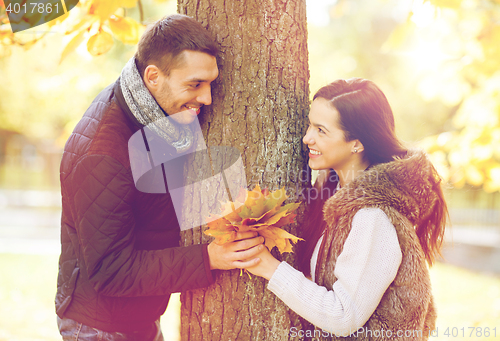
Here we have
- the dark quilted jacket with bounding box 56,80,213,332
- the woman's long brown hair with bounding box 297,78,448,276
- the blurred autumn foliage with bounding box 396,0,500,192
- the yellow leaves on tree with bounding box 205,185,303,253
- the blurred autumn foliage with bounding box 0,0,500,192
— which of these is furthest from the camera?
the blurred autumn foliage with bounding box 396,0,500,192

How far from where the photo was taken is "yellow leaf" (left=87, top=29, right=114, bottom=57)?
2287 millimetres

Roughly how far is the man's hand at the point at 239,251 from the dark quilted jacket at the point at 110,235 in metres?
0.06

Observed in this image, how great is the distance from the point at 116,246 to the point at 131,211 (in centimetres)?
16

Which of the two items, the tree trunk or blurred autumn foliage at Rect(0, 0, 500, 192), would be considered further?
blurred autumn foliage at Rect(0, 0, 500, 192)

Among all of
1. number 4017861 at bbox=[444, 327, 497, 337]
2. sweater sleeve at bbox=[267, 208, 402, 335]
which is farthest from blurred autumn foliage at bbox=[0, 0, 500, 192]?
number 4017861 at bbox=[444, 327, 497, 337]

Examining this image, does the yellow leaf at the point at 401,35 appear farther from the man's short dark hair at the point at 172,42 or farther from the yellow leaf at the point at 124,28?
the yellow leaf at the point at 124,28

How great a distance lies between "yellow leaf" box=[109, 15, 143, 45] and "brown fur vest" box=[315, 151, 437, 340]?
162 cm

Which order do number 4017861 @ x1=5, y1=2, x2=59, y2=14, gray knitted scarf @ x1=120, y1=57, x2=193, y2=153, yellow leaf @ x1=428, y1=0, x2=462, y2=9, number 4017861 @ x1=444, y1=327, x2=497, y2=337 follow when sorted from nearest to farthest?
1. gray knitted scarf @ x1=120, y1=57, x2=193, y2=153
2. number 4017861 @ x1=5, y1=2, x2=59, y2=14
3. yellow leaf @ x1=428, y1=0, x2=462, y2=9
4. number 4017861 @ x1=444, y1=327, x2=497, y2=337

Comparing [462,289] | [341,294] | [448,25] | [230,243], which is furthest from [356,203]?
[462,289]

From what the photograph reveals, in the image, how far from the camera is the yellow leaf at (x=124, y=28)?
2.38 metres

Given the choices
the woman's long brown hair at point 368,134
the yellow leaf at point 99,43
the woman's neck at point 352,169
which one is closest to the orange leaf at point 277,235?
the woman's long brown hair at point 368,134

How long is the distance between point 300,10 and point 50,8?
1385 millimetres

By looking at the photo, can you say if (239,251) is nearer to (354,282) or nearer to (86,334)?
(354,282)

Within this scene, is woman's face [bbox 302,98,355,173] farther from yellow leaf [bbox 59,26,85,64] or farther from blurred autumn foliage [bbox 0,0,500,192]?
yellow leaf [bbox 59,26,85,64]
